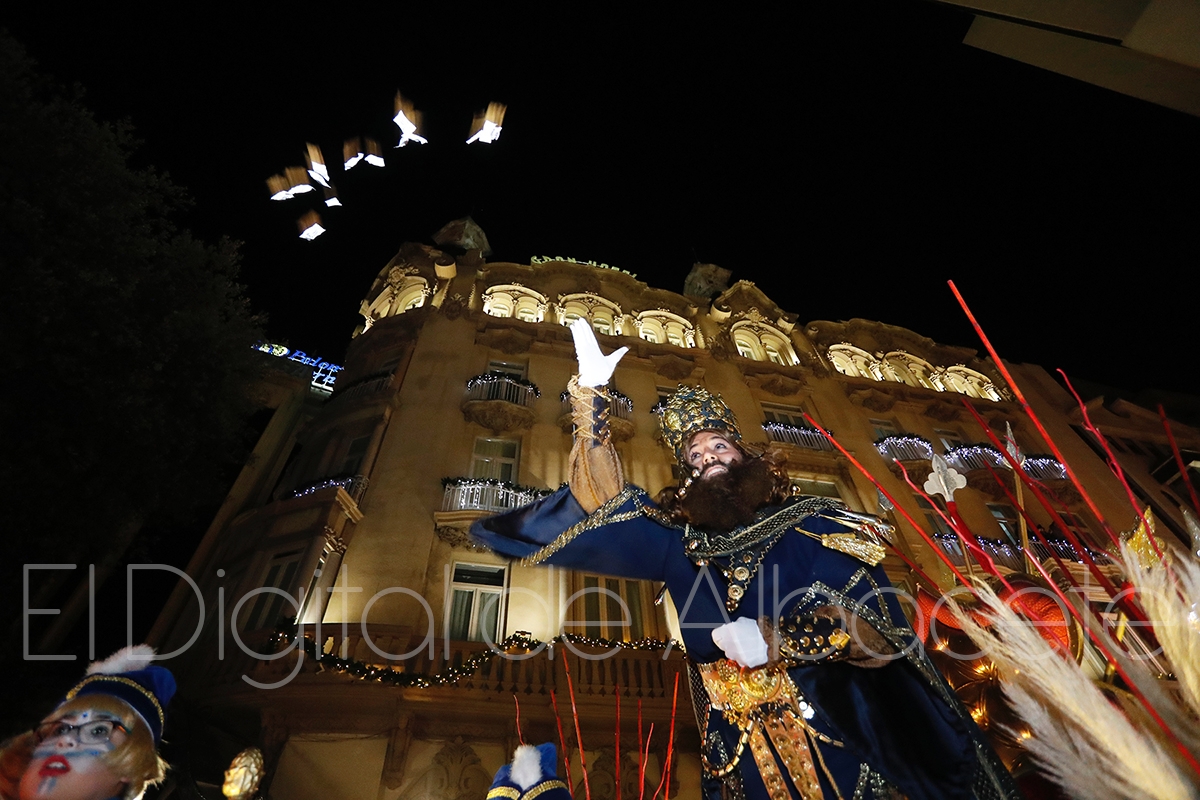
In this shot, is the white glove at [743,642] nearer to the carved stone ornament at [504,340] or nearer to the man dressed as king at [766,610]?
the man dressed as king at [766,610]

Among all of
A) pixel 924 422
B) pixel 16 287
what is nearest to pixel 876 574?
pixel 16 287

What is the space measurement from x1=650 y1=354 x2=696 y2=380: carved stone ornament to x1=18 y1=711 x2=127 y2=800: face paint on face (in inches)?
615

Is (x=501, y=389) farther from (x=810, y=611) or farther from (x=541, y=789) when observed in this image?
(x=810, y=611)

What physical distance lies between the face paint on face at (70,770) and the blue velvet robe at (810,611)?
2.61 meters

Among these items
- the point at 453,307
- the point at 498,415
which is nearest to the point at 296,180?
the point at 453,307

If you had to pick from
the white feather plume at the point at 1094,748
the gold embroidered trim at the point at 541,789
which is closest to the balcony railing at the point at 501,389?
the gold embroidered trim at the point at 541,789

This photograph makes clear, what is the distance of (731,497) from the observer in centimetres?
390

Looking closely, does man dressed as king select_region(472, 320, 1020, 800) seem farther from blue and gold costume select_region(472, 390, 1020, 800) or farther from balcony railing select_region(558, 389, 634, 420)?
balcony railing select_region(558, 389, 634, 420)

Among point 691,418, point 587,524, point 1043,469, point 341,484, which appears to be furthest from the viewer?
point 1043,469

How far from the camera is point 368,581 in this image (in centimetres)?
1146

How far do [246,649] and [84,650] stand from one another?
381 cm

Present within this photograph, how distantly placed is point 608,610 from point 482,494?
11.9 ft

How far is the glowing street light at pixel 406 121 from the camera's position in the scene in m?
13.0

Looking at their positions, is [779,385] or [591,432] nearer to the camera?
[591,432]
